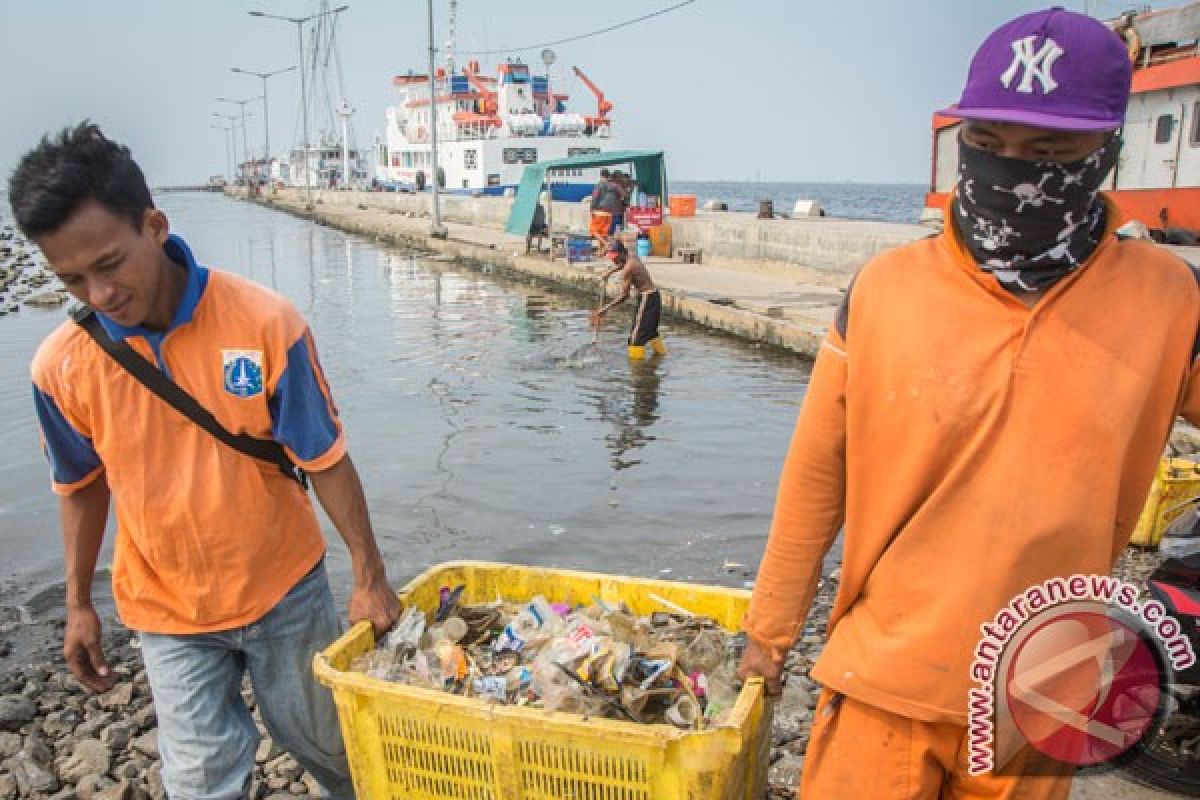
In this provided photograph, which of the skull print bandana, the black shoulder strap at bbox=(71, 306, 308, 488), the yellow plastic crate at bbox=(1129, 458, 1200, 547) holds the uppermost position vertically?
the skull print bandana

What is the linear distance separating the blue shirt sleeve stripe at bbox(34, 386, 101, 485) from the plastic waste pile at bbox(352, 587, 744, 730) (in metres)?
0.93

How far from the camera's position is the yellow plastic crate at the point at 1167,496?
533 cm

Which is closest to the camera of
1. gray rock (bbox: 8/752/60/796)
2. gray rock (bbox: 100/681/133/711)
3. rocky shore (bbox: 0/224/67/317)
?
gray rock (bbox: 8/752/60/796)

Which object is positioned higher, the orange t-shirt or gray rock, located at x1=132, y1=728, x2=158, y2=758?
the orange t-shirt

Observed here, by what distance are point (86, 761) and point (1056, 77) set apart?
4.33 m

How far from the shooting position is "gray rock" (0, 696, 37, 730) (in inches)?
168

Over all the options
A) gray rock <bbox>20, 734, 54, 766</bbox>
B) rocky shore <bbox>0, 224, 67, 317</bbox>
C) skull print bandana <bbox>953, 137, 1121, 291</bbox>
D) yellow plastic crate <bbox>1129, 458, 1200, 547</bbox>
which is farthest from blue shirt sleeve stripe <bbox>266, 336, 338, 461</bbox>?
rocky shore <bbox>0, 224, 67, 317</bbox>

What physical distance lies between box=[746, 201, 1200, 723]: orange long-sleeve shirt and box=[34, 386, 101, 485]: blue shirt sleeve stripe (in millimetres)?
1966

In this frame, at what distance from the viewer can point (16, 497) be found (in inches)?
313

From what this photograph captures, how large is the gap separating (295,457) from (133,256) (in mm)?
648

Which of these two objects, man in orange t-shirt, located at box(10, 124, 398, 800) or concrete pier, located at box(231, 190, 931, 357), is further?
concrete pier, located at box(231, 190, 931, 357)

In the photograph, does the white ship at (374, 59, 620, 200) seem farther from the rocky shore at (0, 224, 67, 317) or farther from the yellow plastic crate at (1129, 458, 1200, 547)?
the yellow plastic crate at (1129, 458, 1200, 547)

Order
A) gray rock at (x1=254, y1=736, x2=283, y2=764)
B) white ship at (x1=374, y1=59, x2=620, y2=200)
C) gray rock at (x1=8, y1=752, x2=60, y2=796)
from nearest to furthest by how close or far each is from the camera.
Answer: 1. gray rock at (x1=8, y1=752, x2=60, y2=796)
2. gray rock at (x1=254, y1=736, x2=283, y2=764)
3. white ship at (x1=374, y1=59, x2=620, y2=200)

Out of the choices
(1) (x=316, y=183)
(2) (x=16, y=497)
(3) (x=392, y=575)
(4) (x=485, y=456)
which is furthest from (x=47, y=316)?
(1) (x=316, y=183)
